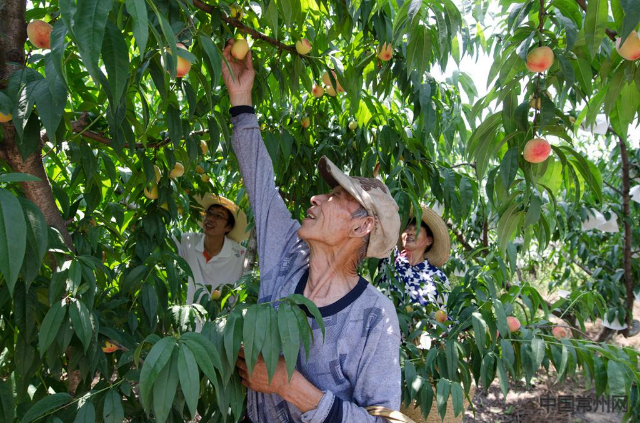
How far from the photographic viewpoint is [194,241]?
372 cm

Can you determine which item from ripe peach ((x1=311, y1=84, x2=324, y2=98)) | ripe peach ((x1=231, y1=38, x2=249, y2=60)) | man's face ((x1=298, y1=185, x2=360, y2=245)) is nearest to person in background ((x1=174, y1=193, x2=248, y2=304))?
ripe peach ((x1=311, y1=84, x2=324, y2=98))

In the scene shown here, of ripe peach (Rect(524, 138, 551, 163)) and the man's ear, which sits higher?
ripe peach (Rect(524, 138, 551, 163))

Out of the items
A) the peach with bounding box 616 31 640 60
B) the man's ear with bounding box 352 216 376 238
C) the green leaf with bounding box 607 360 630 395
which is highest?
the peach with bounding box 616 31 640 60

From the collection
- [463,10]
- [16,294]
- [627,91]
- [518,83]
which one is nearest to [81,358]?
[16,294]

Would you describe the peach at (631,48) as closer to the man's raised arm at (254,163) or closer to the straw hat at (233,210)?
the man's raised arm at (254,163)

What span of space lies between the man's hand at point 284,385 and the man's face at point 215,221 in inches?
96.6

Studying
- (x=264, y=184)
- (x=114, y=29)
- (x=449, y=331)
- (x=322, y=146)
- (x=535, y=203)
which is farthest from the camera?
(x=322, y=146)

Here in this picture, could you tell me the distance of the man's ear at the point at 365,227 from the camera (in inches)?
66.2

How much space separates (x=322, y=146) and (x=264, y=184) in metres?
0.78

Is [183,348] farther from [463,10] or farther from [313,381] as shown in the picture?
[463,10]

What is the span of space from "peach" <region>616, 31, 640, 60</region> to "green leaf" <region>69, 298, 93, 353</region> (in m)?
1.32

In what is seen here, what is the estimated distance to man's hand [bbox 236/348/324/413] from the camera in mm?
1338

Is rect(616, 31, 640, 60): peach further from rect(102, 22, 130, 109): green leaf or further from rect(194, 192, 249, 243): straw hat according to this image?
rect(194, 192, 249, 243): straw hat

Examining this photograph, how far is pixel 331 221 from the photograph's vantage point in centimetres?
166
